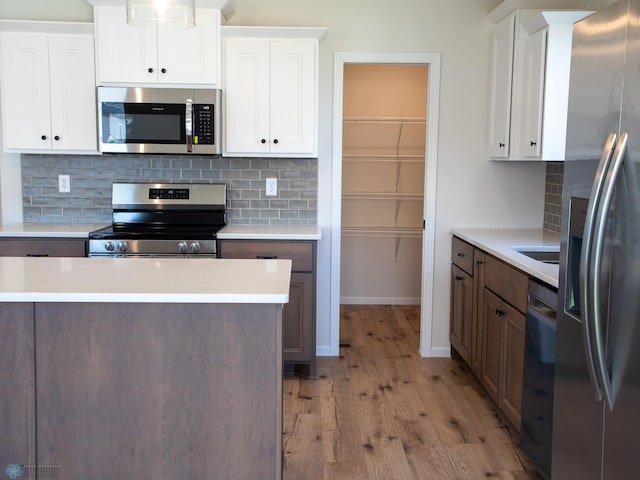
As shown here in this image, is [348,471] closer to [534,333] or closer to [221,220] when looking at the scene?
[534,333]

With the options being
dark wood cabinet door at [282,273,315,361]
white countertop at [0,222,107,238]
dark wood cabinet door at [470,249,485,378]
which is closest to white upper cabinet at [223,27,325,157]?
dark wood cabinet door at [282,273,315,361]

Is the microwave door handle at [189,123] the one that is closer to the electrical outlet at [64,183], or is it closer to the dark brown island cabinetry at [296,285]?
the dark brown island cabinetry at [296,285]

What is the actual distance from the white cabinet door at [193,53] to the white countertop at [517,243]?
5.92ft

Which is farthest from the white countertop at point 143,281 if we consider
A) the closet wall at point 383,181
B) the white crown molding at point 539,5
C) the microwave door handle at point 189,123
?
the closet wall at point 383,181

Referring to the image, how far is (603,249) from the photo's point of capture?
1776 mm

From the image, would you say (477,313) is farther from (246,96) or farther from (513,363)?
(246,96)

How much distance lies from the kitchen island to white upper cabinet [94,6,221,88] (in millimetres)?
2000

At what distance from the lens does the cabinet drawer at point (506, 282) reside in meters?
2.74

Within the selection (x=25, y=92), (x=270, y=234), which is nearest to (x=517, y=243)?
(x=270, y=234)

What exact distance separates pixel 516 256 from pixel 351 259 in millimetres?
2818

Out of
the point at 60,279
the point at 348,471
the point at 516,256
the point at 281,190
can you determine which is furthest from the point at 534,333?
the point at 281,190

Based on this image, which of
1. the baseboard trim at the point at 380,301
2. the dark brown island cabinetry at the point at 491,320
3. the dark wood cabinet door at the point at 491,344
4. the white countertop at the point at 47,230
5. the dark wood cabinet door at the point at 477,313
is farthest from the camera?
the baseboard trim at the point at 380,301

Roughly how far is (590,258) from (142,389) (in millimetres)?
1405

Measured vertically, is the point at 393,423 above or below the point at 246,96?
below
